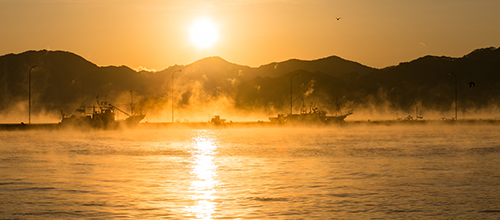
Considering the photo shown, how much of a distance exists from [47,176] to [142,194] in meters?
11.6

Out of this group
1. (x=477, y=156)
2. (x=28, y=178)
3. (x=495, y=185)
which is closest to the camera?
(x=495, y=185)

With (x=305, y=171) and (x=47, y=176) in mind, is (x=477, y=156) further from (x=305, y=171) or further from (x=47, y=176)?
(x=47, y=176)

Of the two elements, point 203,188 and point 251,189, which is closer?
point 251,189

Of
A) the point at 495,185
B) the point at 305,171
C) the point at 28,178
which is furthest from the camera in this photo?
the point at 305,171

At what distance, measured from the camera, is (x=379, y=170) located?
133 feet

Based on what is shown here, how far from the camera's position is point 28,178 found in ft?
118

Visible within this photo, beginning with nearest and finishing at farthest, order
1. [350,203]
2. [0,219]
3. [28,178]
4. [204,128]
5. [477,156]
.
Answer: [0,219]
[350,203]
[28,178]
[477,156]
[204,128]

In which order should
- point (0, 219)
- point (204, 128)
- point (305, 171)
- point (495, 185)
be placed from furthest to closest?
point (204, 128), point (305, 171), point (495, 185), point (0, 219)

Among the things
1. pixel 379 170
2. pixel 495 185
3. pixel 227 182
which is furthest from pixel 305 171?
pixel 495 185

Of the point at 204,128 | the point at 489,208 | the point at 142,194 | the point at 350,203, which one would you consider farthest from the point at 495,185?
the point at 204,128

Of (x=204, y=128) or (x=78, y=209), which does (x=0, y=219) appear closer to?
(x=78, y=209)

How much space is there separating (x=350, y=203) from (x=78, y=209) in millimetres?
11696

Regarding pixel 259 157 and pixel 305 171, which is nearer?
pixel 305 171

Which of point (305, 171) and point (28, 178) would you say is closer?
point (28, 178)
